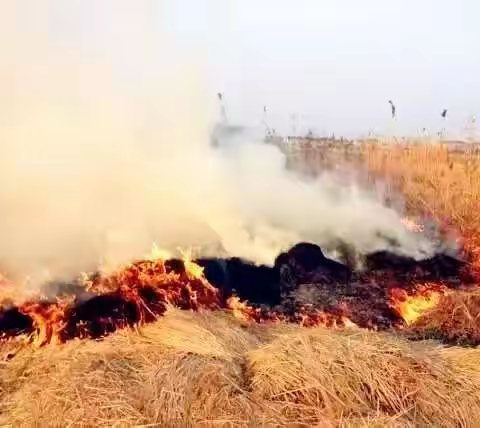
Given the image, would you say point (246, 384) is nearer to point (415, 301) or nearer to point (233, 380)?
point (233, 380)

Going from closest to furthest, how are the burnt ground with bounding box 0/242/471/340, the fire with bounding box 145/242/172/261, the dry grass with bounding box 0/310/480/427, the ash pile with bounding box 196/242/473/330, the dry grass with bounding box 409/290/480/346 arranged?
the dry grass with bounding box 0/310/480/427, the burnt ground with bounding box 0/242/471/340, the dry grass with bounding box 409/290/480/346, the fire with bounding box 145/242/172/261, the ash pile with bounding box 196/242/473/330

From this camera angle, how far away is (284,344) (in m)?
4.48

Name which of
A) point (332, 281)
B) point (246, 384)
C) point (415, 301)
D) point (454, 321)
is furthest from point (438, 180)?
point (246, 384)

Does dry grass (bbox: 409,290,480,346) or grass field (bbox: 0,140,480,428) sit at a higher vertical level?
grass field (bbox: 0,140,480,428)

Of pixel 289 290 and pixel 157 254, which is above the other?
pixel 157 254

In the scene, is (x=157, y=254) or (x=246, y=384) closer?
(x=246, y=384)

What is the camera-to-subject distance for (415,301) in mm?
6375

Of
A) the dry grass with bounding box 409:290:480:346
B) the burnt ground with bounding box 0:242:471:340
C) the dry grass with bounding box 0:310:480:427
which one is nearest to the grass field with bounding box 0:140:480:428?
the dry grass with bounding box 0:310:480:427

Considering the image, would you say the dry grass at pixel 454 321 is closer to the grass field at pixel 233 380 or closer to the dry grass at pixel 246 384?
the grass field at pixel 233 380

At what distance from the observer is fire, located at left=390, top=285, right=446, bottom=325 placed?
20.4 ft

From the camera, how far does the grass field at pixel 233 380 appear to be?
3.87 meters

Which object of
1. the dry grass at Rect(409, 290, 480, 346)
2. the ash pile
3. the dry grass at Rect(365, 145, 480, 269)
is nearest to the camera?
the dry grass at Rect(409, 290, 480, 346)

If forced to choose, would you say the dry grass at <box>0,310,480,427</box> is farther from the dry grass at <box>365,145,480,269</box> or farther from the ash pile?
the dry grass at <box>365,145,480,269</box>

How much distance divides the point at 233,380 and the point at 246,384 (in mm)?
136
